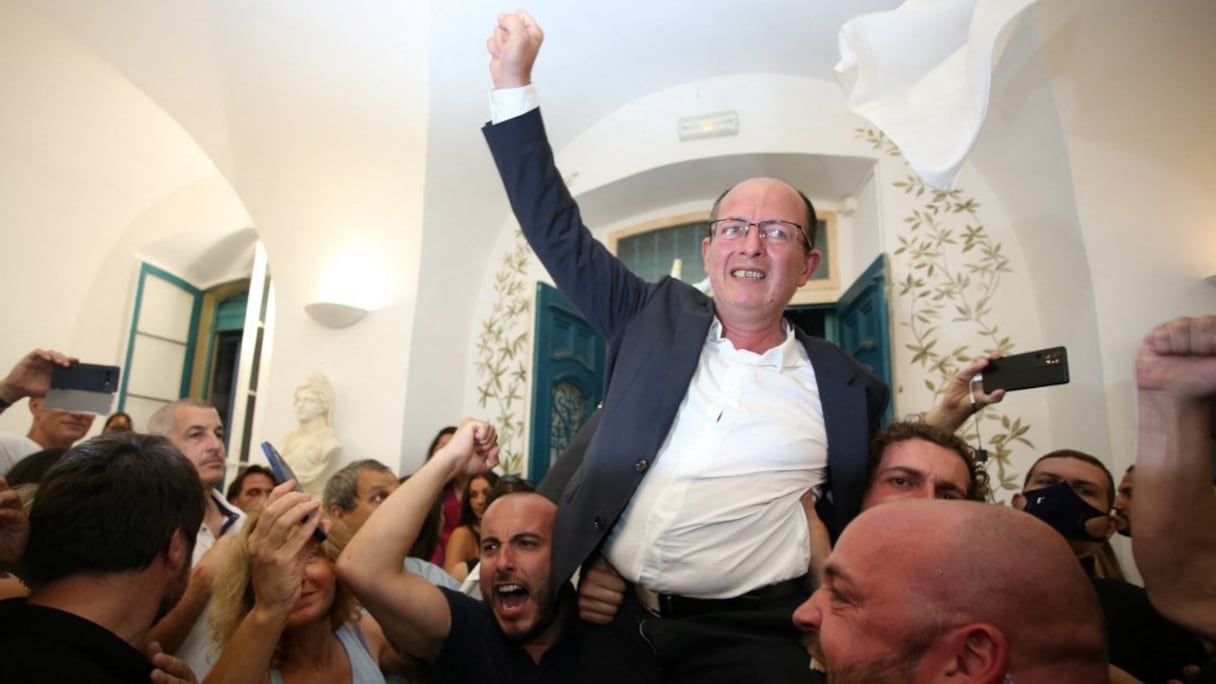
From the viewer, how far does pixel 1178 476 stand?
103cm

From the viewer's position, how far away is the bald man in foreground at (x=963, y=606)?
0.67 m

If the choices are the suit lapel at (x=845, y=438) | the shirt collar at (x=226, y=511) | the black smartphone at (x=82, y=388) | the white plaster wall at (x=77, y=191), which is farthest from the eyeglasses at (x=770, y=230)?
the white plaster wall at (x=77, y=191)

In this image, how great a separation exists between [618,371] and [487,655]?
0.60 m

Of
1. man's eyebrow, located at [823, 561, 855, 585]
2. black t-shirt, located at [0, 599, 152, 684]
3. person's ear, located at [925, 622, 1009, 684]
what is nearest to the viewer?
person's ear, located at [925, 622, 1009, 684]

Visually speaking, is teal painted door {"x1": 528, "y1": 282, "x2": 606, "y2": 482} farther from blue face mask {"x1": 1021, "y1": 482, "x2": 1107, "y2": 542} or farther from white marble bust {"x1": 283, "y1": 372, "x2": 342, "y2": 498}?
blue face mask {"x1": 1021, "y1": 482, "x2": 1107, "y2": 542}

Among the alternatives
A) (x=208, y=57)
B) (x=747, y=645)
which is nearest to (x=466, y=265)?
(x=208, y=57)

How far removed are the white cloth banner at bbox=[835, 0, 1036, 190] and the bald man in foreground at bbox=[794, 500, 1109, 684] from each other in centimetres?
122

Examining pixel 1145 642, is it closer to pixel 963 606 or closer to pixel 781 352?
pixel 781 352

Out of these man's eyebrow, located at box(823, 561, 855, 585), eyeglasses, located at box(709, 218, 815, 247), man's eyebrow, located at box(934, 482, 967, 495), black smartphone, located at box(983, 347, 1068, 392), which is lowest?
man's eyebrow, located at box(823, 561, 855, 585)

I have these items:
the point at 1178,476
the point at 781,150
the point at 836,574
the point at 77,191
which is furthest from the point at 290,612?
the point at 77,191

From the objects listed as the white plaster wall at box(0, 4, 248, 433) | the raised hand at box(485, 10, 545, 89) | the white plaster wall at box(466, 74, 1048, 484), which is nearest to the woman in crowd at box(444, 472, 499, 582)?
the white plaster wall at box(466, 74, 1048, 484)

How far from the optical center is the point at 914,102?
6.16ft

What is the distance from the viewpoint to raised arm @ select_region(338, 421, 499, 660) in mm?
1230

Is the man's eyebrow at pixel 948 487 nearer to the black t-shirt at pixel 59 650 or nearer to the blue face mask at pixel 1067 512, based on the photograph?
the blue face mask at pixel 1067 512
